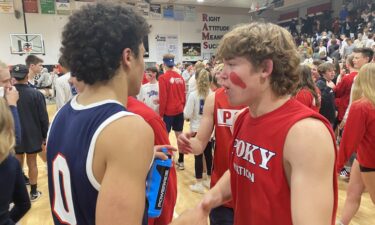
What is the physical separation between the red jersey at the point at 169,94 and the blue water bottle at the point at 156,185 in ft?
14.0

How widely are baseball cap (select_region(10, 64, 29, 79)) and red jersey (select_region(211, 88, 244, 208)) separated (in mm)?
2672

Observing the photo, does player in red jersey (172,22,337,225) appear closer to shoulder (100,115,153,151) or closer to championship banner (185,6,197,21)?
shoulder (100,115,153,151)

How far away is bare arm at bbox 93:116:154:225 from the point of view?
0.89m

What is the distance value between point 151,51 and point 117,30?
55.6 ft

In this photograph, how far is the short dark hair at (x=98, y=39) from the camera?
1013 millimetres

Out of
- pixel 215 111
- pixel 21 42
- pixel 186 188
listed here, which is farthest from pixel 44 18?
pixel 215 111

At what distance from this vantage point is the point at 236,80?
49.4 inches

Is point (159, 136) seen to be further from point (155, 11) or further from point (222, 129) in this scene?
point (155, 11)

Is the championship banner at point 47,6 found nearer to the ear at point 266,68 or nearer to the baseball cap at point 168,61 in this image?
the baseball cap at point 168,61

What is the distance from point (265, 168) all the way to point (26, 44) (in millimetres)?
16097

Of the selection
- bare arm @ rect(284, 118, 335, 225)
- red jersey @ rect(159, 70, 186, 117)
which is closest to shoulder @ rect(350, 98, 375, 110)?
bare arm @ rect(284, 118, 335, 225)

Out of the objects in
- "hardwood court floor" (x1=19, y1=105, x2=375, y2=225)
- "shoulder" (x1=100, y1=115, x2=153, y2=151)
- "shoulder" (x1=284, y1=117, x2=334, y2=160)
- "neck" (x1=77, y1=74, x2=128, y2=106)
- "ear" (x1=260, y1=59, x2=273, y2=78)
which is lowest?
"hardwood court floor" (x1=19, y1=105, x2=375, y2=225)

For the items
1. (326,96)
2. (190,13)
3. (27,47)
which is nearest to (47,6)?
(27,47)

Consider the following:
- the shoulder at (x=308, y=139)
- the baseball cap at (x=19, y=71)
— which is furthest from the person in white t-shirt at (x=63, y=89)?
the shoulder at (x=308, y=139)
